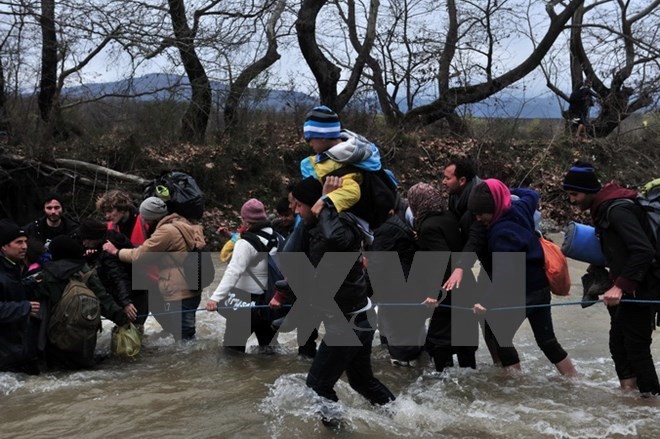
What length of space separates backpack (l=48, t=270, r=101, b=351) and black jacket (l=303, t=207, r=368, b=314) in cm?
232

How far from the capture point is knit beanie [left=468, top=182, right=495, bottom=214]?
221 inches

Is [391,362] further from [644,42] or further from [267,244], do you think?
[644,42]

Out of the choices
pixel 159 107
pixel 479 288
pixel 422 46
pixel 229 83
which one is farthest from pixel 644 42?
pixel 479 288

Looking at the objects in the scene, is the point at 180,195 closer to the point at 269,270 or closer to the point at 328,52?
the point at 269,270

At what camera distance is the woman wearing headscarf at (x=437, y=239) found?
19.4 ft

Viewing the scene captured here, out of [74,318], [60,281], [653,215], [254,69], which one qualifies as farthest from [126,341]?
[254,69]

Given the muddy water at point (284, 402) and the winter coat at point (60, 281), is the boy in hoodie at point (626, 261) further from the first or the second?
the winter coat at point (60, 281)

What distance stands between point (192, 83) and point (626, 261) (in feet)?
41.7

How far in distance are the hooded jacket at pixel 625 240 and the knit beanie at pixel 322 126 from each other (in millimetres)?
2082

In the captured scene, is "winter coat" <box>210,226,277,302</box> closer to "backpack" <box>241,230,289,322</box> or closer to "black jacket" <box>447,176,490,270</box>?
"backpack" <box>241,230,289,322</box>

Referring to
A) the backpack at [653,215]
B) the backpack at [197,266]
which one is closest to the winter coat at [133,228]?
the backpack at [197,266]

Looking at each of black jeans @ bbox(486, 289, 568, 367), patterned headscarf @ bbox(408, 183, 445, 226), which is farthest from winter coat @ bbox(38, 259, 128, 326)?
black jeans @ bbox(486, 289, 568, 367)

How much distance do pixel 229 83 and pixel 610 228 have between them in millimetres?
12767

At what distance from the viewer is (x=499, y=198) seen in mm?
5645
